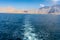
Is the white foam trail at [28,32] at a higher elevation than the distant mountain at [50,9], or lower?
lower

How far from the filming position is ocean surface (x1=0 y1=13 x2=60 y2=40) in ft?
8.30

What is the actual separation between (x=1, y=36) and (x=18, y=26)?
0.49 m

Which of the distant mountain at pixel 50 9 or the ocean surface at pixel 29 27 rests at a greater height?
the distant mountain at pixel 50 9

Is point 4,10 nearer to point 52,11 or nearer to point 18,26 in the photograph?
point 18,26

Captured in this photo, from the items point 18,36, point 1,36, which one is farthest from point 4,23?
point 18,36

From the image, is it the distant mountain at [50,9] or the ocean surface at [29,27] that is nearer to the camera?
the distant mountain at [50,9]

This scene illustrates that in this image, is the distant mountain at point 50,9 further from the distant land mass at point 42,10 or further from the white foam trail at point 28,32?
the white foam trail at point 28,32

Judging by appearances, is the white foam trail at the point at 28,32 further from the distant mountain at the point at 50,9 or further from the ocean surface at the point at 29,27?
the distant mountain at the point at 50,9

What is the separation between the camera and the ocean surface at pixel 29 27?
253cm

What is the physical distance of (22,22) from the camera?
2.75 meters

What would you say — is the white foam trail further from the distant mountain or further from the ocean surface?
the distant mountain

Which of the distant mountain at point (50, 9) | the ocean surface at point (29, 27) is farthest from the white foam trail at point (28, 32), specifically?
the distant mountain at point (50, 9)

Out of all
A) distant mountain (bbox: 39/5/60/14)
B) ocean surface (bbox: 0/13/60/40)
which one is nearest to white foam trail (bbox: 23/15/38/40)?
ocean surface (bbox: 0/13/60/40)

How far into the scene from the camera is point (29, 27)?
8.93ft
